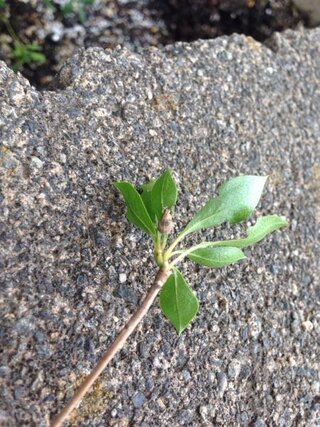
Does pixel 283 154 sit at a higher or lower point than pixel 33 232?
higher

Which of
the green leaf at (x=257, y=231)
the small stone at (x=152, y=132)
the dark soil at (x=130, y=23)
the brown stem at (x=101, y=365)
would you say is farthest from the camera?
the dark soil at (x=130, y=23)

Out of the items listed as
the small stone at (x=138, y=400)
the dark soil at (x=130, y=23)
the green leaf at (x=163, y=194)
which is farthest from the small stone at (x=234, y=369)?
the dark soil at (x=130, y=23)

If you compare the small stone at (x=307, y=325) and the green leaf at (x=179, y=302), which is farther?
the small stone at (x=307, y=325)

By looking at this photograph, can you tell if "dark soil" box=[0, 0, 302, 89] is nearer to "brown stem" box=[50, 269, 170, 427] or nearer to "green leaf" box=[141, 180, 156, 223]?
"green leaf" box=[141, 180, 156, 223]

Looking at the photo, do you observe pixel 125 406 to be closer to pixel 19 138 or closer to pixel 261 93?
pixel 19 138

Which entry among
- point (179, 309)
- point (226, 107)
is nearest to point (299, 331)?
point (179, 309)

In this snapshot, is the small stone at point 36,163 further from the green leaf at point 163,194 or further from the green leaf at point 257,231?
the green leaf at point 257,231
